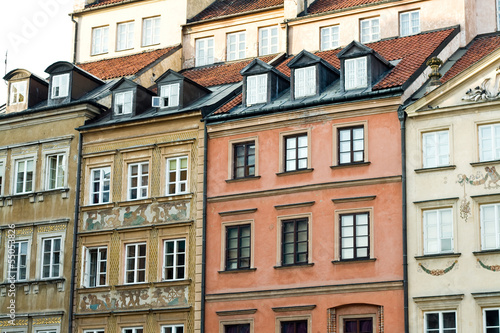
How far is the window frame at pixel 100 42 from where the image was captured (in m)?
53.7

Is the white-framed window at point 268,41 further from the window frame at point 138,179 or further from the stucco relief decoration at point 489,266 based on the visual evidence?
the stucco relief decoration at point 489,266

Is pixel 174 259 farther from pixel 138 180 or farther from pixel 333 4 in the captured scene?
pixel 333 4

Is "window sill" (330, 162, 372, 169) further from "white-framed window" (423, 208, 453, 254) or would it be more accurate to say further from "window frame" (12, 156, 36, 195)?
"window frame" (12, 156, 36, 195)

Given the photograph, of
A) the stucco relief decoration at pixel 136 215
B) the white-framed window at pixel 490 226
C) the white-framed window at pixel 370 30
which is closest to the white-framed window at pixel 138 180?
the stucco relief decoration at pixel 136 215

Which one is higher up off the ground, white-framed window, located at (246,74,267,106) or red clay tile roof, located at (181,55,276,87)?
red clay tile roof, located at (181,55,276,87)

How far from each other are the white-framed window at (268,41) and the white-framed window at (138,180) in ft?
28.9

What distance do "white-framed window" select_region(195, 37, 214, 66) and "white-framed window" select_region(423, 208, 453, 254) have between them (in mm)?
16947

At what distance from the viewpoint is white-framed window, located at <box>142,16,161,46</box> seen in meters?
52.4

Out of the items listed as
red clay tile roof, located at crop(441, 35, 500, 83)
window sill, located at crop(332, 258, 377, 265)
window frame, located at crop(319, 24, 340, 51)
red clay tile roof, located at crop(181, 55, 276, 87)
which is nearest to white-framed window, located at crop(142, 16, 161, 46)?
red clay tile roof, located at crop(181, 55, 276, 87)

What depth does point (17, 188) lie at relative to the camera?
152 feet

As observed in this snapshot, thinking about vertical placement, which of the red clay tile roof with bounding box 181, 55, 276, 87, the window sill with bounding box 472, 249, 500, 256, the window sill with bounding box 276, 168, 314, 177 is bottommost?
the window sill with bounding box 472, 249, 500, 256

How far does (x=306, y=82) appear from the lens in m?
41.4

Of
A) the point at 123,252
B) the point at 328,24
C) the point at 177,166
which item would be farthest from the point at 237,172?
the point at 328,24

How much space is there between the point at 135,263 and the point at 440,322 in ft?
41.6
